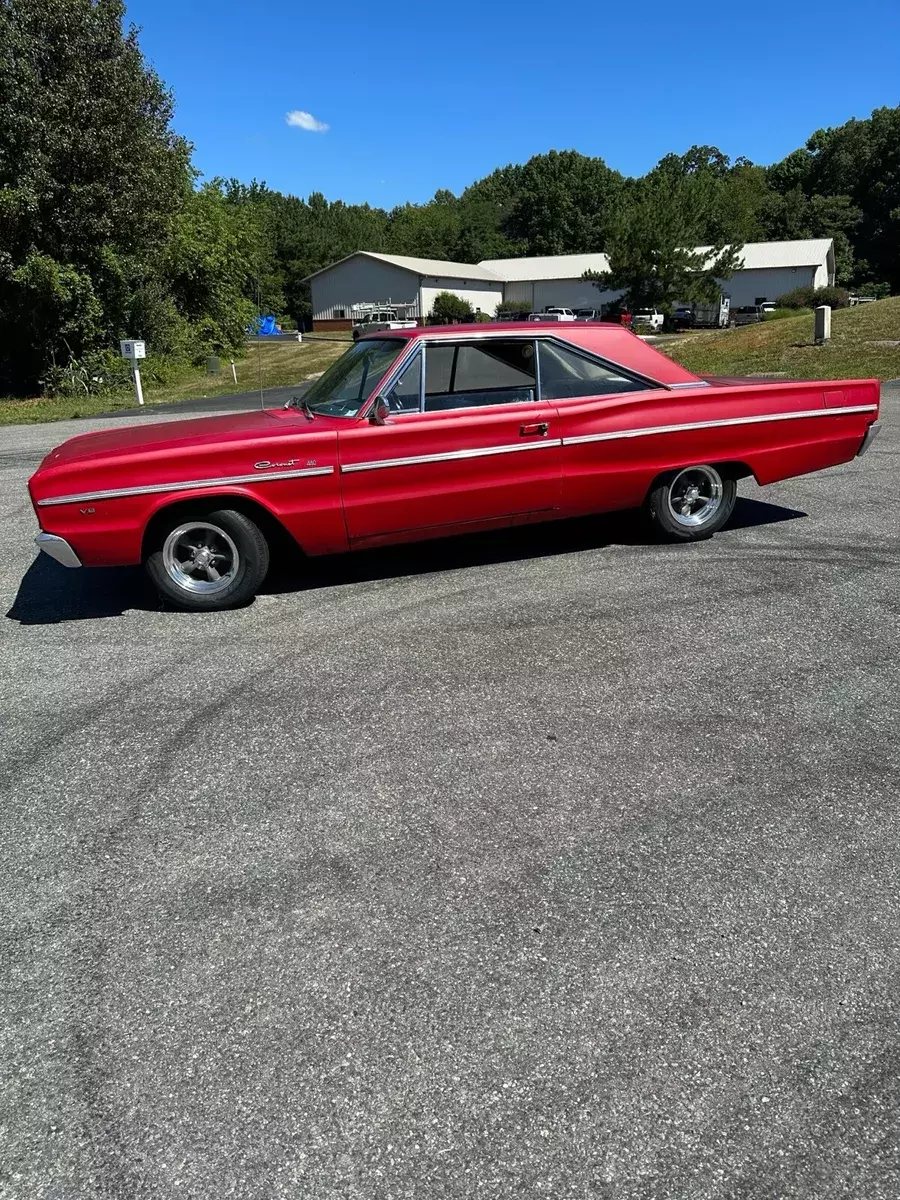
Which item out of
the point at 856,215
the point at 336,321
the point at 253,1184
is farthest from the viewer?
the point at 856,215

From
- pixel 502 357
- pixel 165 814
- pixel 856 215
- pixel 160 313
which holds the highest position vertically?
pixel 856 215

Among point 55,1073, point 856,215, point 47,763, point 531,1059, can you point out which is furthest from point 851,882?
point 856,215

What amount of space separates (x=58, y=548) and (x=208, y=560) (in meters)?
0.83

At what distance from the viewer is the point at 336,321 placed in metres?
64.9

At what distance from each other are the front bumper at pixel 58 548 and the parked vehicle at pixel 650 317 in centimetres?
4576

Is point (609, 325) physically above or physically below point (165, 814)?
above

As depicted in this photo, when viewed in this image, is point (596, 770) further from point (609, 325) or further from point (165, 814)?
point (609, 325)

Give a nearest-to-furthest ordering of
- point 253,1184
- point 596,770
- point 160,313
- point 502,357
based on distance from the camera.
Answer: point 253,1184 < point 596,770 < point 502,357 < point 160,313

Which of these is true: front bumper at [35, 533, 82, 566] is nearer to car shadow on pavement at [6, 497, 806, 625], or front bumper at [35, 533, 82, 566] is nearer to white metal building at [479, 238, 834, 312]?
car shadow on pavement at [6, 497, 806, 625]

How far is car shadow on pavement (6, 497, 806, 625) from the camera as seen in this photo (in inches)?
215

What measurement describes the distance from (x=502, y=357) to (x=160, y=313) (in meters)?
26.1

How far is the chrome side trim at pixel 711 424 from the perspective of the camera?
18.2ft

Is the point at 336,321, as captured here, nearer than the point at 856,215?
Yes

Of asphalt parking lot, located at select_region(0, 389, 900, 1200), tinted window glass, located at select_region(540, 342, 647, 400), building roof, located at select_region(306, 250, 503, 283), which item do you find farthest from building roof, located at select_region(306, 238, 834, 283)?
asphalt parking lot, located at select_region(0, 389, 900, 1200)
